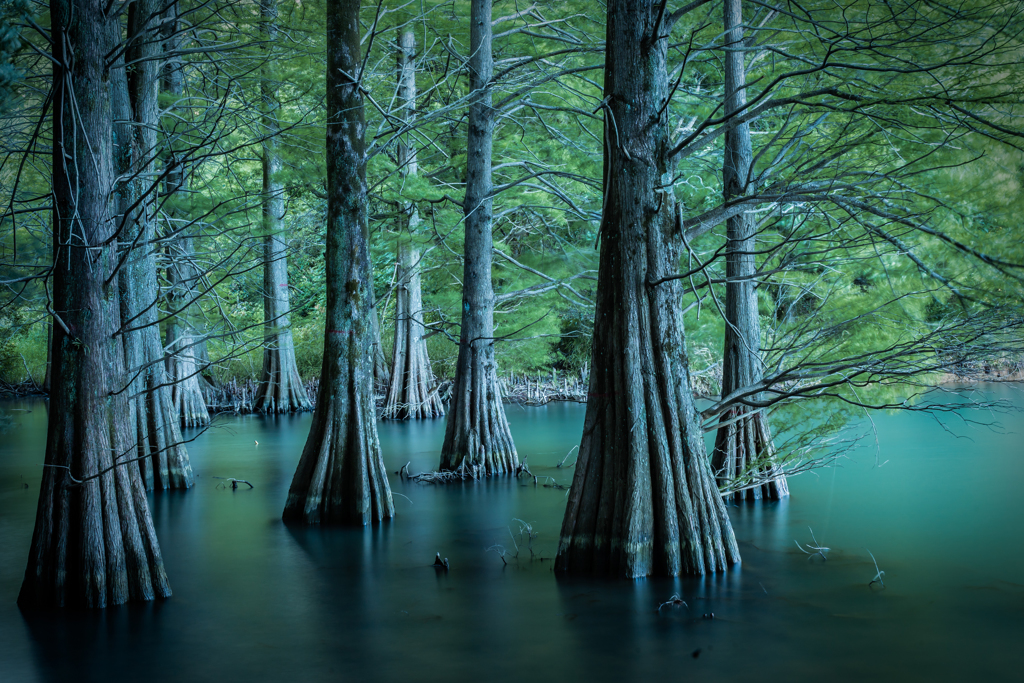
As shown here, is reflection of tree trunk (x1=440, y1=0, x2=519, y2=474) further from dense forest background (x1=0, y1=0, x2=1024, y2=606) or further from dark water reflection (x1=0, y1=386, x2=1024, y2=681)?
dark water reflection (x1=0, y1=386, x2=1024, y2=681)

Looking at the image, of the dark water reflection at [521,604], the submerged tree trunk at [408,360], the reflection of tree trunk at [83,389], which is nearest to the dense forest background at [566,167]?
the reflection of tree trunk at [83,389]

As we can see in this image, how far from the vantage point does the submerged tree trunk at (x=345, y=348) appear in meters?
7.08

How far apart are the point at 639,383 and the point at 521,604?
159 centimetres

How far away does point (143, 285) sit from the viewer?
27.9 feet

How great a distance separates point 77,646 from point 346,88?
517 cm

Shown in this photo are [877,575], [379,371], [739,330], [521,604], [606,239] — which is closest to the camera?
[521,604]

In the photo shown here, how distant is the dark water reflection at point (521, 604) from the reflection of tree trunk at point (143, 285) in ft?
2.30

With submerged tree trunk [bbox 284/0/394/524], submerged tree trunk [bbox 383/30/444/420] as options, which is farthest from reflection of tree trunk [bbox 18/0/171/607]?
submerged tree trunk [bbox 383/30/444/420]

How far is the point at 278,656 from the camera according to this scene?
4.33 metres

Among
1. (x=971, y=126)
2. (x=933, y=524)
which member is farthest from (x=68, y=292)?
(x=933, y=524)

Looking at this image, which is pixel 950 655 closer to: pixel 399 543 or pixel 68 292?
pixel 399 543

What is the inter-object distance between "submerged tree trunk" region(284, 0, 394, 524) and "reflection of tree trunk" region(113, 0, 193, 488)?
197 cm

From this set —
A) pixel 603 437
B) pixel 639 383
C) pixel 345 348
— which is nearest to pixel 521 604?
pixel 603 437

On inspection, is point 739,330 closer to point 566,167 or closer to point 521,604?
point 521,604
